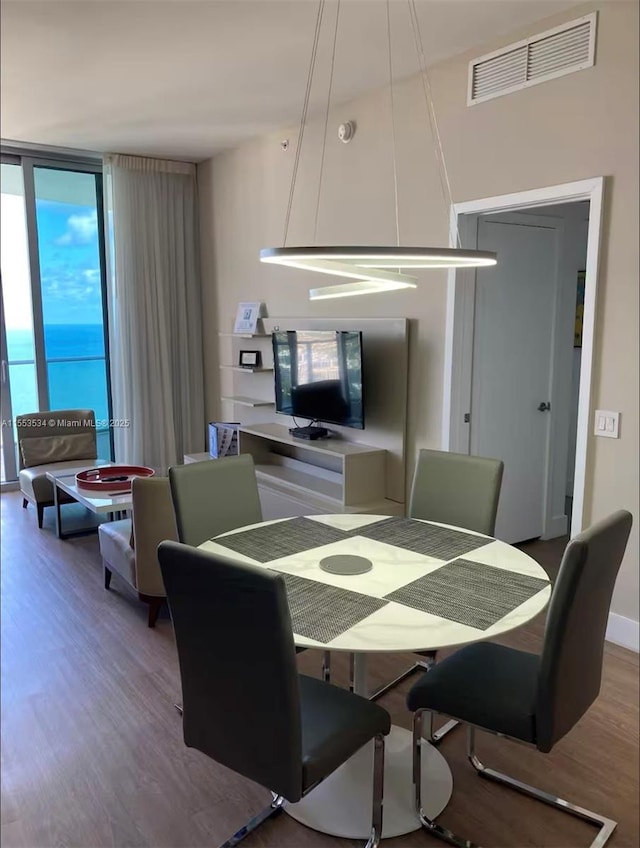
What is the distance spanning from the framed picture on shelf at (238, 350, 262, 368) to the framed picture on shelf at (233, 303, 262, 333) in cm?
18

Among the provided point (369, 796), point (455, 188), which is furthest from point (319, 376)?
point (369, 796)

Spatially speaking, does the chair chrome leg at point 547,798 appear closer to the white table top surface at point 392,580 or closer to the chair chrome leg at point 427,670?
the chair chrome leg at point 427,670

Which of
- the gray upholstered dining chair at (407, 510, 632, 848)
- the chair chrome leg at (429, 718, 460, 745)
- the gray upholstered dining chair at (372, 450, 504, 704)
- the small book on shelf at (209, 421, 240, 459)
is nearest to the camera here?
the gray upholstered dining chair at (407, 510, 632, 848)

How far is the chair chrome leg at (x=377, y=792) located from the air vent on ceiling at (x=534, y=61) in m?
2.96

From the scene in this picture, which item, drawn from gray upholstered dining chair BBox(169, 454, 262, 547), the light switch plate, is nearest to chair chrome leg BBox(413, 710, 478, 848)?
gray upholstered dining chair BBox(169, 454, 262, 547)

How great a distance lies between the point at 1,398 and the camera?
6.09 meters

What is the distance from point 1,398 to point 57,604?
119 inches

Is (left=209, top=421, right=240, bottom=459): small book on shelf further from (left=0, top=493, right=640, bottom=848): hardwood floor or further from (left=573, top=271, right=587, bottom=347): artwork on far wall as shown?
(left=573, top=271, right=587, bottom=347): artwork on far wall

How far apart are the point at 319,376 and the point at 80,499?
5.67ft

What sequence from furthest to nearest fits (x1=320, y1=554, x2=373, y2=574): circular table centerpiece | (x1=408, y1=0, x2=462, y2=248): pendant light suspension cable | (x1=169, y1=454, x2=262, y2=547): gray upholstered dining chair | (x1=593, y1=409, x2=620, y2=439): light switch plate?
(x1=408, y1=0, x2=462, y2=248): pendant light suspension cable < (x1=593, y1=409, x2=620, y2=439): light switch plate < (x1=169, y1=454, x2=262, y2=547): gray upholstered dining chair < (x1=320, y1=554, x2=373, y2=574): circular table centerpiece

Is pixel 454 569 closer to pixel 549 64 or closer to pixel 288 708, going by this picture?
pixel 288 708

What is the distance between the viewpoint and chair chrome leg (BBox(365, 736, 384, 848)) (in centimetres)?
194

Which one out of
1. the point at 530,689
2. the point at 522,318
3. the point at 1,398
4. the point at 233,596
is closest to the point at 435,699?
the point at 530,689

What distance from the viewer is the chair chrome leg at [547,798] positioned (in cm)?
207
